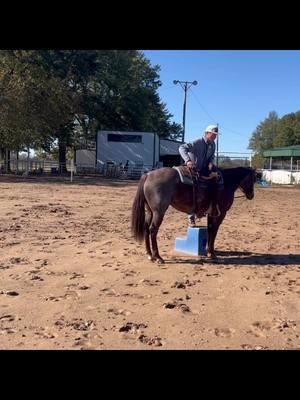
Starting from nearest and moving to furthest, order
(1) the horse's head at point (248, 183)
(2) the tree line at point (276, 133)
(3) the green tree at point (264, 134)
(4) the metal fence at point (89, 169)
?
(1) the horse's head at point (248, 183), (4) the metal fence at point (89, 169), (2) the tree line at point (276, 133), (3) the green tree at point (264, 134)

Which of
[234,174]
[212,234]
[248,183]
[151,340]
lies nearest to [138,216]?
[212,234]

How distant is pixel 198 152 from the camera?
25.2 ft

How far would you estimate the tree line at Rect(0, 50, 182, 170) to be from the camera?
32188 millimetres

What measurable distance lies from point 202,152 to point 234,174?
889 mm

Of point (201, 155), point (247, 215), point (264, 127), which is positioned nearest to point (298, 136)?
point (264, 127)

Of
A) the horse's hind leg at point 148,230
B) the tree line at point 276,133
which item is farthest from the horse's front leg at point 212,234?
the tree line at point 276,133

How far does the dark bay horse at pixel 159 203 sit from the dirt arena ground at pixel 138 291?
0.34 meters

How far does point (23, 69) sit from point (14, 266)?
30.0 metres

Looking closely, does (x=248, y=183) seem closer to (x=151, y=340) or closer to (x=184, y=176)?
(x=184, y=176)

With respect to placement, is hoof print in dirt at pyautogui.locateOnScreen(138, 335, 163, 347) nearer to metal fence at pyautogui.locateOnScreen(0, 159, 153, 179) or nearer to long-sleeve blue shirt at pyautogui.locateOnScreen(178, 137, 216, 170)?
long-sleeve blue shirt at pyautogui.locateOnScreen(178, 137, 216, 170)

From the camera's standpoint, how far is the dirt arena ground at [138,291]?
162 inches

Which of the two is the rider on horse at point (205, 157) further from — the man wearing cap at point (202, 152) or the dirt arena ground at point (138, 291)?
the dirt arena ground at point (138, 291)
